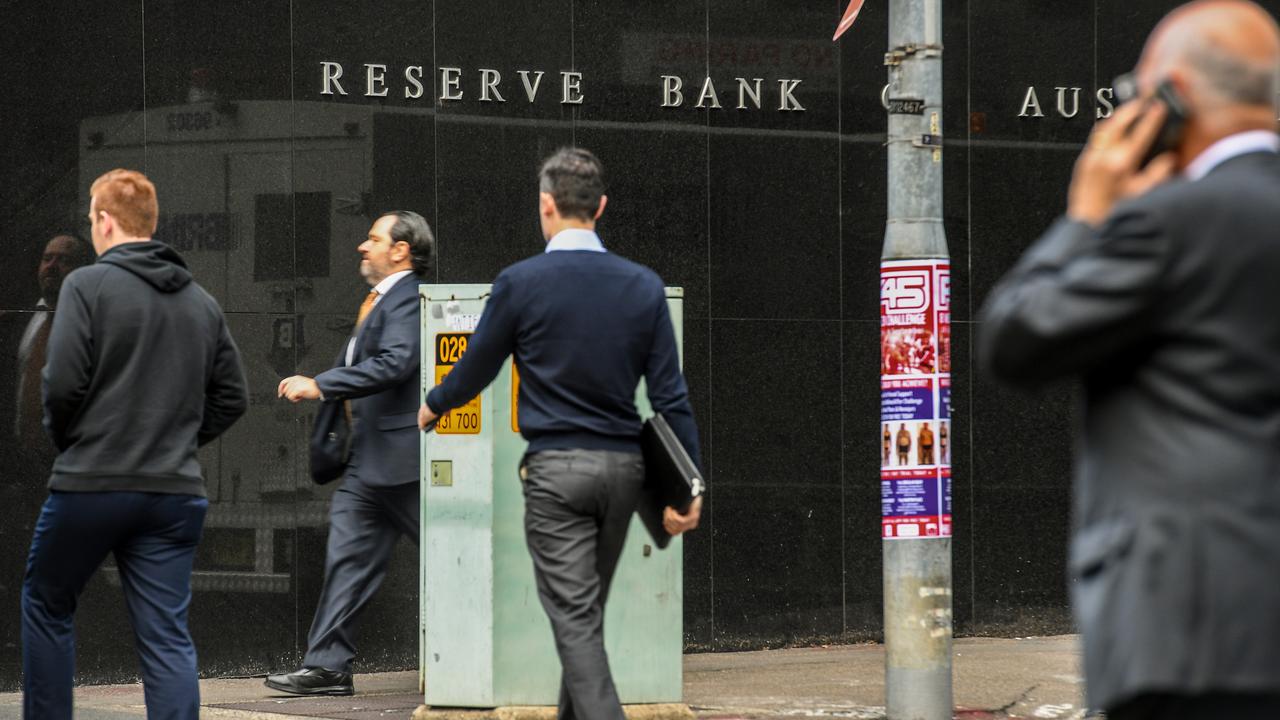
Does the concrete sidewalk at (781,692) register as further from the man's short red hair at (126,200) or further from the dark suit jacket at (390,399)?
the man's short red hair at (126,200)

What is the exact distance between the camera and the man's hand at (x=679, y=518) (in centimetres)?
540

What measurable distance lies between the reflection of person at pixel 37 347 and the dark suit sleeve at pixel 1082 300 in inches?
249

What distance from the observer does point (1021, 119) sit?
10242mm

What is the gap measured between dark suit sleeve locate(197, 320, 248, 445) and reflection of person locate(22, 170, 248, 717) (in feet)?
0.51

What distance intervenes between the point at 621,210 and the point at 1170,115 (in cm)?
682

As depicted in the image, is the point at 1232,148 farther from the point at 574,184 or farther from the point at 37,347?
the point at 37,347

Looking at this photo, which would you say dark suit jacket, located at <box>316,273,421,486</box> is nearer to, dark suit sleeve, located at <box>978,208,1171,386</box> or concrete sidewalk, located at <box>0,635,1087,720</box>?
concrete sidewalk, located at <box>0,635,1087,720</box>

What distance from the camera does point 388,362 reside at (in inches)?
292

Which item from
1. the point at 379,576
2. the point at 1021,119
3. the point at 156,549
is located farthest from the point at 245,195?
the point at 1021,119

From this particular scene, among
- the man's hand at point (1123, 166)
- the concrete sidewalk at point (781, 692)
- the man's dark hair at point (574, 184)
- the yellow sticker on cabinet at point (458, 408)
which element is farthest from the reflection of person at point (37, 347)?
the man's hand at point (1123, 166)

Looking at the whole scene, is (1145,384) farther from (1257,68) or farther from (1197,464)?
(1257,68)

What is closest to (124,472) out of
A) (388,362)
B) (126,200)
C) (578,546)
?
(126,200)

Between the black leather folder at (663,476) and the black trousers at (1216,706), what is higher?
the black leather folder at (663,476)

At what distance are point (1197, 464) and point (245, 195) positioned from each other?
6.75 metres
